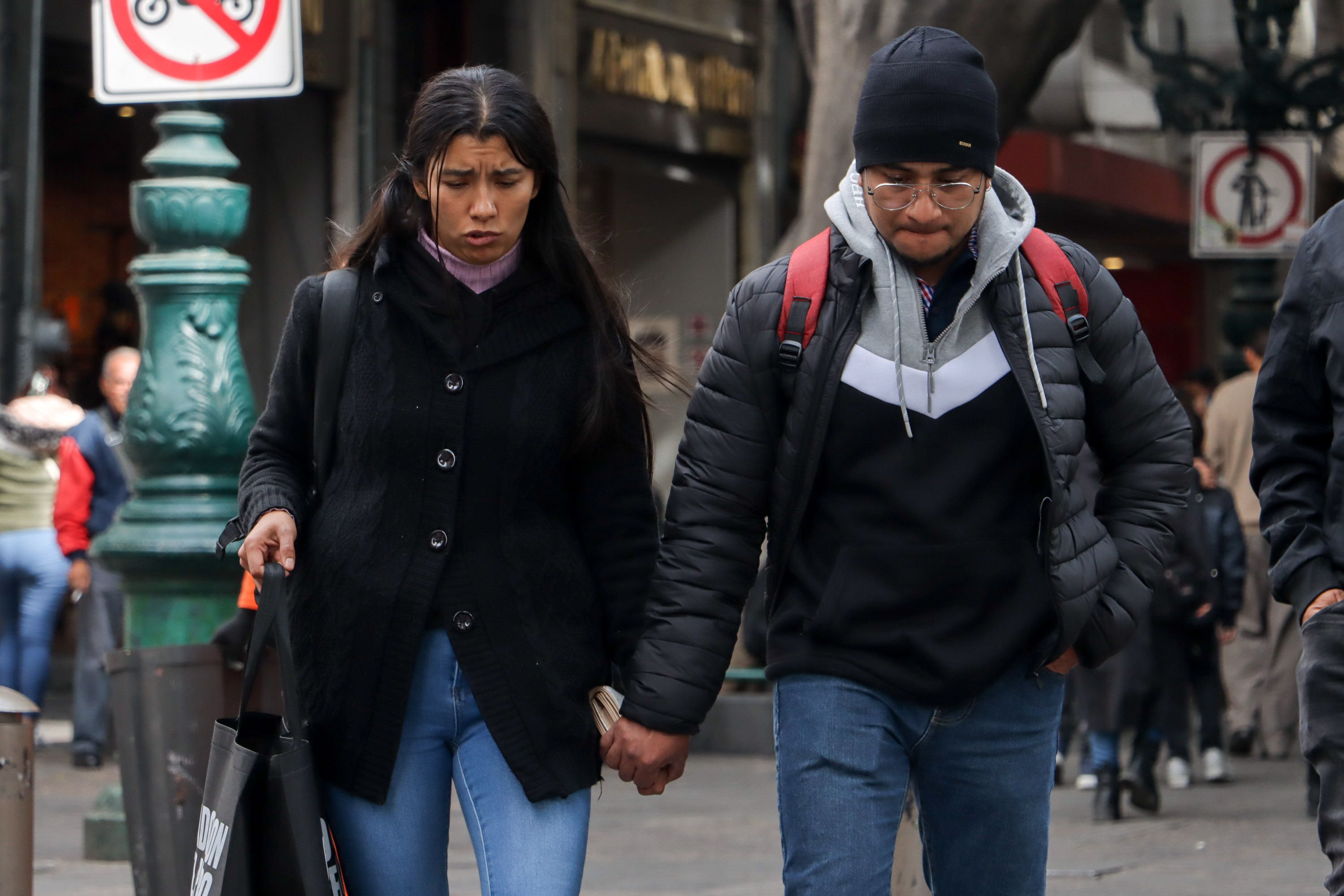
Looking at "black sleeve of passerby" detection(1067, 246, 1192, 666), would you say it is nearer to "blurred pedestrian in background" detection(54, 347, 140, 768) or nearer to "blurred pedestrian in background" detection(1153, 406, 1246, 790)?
"blurred pedestrian in background" detection(1153, 406, 1246, 790)

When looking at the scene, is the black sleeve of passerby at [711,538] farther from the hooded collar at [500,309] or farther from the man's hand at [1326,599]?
the man's hand at [1326,599]

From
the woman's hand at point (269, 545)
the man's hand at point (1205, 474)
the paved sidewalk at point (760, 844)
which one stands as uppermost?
the woman's hand at point (269, 545)

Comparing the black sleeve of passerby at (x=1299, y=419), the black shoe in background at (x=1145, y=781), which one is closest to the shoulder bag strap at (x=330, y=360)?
the black sleeve of passerby at (x=1299, y=419)

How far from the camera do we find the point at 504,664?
3.32 meters

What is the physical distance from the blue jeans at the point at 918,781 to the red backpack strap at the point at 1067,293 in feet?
1.70

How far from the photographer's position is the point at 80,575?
31.7ft

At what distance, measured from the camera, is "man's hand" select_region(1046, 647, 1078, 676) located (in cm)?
342

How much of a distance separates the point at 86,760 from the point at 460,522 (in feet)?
22.8

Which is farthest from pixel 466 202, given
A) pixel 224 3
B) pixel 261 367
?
pixel 261 367

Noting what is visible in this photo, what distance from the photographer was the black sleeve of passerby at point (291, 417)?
136 inches

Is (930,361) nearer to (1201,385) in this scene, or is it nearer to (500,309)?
(500,309)

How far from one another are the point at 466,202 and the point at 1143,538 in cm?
127

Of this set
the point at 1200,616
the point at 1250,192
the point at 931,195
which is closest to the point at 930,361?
the point at 931,195

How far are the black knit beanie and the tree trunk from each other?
6217mm
